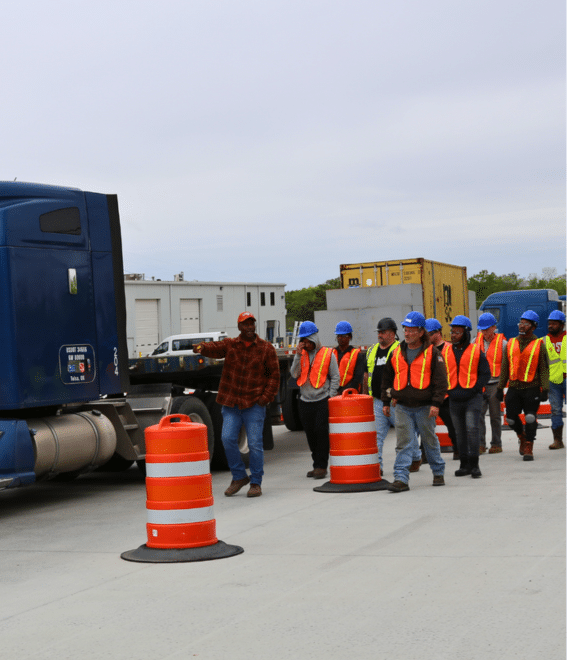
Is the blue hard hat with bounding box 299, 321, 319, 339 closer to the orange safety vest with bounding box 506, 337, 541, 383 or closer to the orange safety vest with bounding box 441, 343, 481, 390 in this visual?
the orange safety vest with bounding box 441, 343, 481, 390

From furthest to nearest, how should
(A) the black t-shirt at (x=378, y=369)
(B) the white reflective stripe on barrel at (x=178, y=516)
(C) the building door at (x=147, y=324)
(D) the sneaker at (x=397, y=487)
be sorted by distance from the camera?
(C) the building door at (x=147, y=324) < (A) the black t-shirt at (x=378, y=369) < (D) the sneaker at (x=397, y=487) < (B) the white reflective stripe on barrel at (x=178, y=516)

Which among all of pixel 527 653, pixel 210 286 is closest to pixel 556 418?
pixel 527 653

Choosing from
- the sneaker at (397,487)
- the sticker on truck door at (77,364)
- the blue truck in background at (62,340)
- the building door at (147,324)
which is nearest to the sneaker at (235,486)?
the blue truck in background at (62,340)

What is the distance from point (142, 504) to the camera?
10.7 metres

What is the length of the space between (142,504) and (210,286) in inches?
2304

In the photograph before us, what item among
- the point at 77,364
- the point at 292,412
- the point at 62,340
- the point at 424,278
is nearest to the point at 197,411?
the point at 77,364

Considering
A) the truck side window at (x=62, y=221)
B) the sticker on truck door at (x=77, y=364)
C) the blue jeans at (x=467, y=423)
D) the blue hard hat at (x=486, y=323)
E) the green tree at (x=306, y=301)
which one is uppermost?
the green tree at (x=306, y=301)

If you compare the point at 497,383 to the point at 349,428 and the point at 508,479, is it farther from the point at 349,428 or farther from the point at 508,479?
the point at 349,428

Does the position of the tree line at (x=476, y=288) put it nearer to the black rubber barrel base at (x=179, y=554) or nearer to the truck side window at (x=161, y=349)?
the truck side window at (x=161, y=349)

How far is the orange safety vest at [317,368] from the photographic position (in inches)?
487

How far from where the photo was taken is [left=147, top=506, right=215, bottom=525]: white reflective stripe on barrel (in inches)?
301

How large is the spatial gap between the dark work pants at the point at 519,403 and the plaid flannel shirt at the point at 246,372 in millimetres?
4108

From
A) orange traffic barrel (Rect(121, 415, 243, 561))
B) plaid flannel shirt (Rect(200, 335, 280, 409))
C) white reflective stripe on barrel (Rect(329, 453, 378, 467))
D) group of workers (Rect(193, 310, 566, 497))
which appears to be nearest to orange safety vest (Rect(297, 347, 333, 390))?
group of workers (Rect(193, 310, 566, 497))

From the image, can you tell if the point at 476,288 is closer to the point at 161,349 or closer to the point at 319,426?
the point at 161,349
